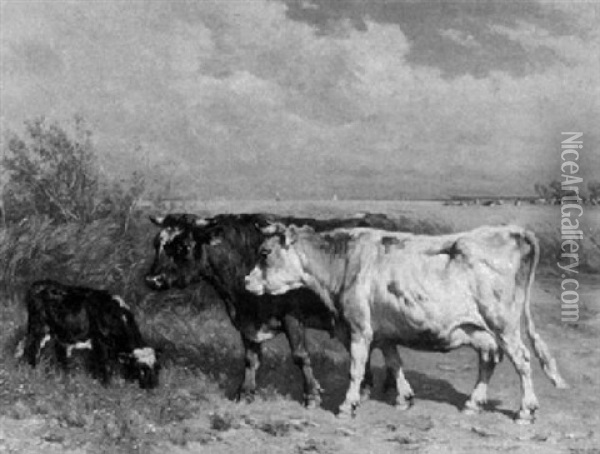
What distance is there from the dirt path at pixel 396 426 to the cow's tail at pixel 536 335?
88 mm

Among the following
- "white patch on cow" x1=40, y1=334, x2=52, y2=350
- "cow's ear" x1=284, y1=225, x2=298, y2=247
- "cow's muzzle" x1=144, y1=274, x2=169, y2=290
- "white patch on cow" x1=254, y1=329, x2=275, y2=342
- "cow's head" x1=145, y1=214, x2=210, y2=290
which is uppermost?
"cow's ear" x1=284, y1=225, x2=298, y2=247

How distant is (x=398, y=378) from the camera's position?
455cm

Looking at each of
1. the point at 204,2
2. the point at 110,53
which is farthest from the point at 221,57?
the point at 110,53

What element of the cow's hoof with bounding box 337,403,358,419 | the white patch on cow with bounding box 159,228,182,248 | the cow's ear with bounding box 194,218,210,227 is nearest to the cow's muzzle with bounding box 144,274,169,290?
the white patch on cow with bounding box 159,228,182,248

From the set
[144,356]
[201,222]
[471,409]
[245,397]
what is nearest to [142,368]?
[144,356]

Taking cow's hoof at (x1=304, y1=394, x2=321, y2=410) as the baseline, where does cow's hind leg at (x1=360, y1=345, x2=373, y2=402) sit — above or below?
above

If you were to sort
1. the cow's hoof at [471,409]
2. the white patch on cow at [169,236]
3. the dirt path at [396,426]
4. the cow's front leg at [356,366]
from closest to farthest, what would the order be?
the dirt path at [396,426] → the cow's front leg at [356,366] → the cow's hoof at [471,409] → the white patch on cow at [169,236]

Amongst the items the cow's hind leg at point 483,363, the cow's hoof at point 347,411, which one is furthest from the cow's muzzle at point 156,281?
the cow's hind leg at point 483,363

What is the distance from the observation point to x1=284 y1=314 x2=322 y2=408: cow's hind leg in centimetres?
451

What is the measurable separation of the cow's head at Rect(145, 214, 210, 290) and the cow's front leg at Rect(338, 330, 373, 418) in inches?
36.5

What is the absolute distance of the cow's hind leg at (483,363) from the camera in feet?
14.5

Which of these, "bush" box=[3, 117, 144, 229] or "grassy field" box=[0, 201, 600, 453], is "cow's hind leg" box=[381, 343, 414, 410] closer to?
"grassy field" box=[0, 201, 600, 453]

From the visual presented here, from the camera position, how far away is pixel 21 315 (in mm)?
5039

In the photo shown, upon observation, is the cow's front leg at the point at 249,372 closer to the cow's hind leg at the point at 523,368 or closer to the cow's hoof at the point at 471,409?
the cow's hoof at the point at 471,409
